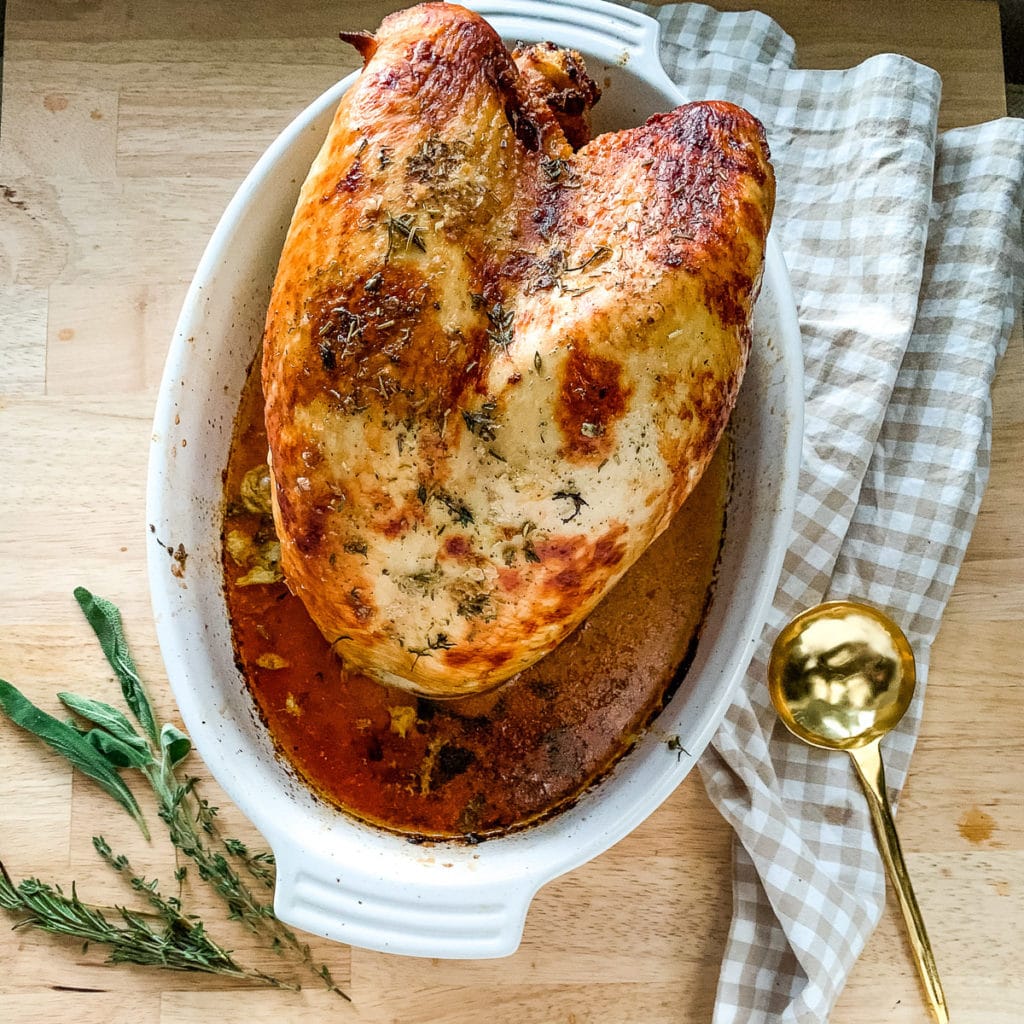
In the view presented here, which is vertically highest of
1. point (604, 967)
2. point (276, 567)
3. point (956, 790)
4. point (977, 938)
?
point (276, 567)

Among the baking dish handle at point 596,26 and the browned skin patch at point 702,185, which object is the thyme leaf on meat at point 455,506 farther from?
the baking dish handle at point 596,26

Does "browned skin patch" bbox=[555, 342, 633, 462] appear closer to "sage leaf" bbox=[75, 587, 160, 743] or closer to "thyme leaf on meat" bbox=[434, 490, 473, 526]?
"thyme leaf on meat" bbox=[434, 490, 473, 526]

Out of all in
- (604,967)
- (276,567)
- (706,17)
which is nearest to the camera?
(276,567)

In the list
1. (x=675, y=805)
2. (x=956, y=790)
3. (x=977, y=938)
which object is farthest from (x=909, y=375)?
(x=977, y=938)

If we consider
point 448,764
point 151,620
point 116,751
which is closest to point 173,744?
point 116,751

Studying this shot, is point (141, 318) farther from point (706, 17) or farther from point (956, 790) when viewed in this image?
point (956, 790)

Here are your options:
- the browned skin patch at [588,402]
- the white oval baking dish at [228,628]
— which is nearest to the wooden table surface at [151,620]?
the white oval baking dish at [228,628]

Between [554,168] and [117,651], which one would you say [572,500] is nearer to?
[554,168]
